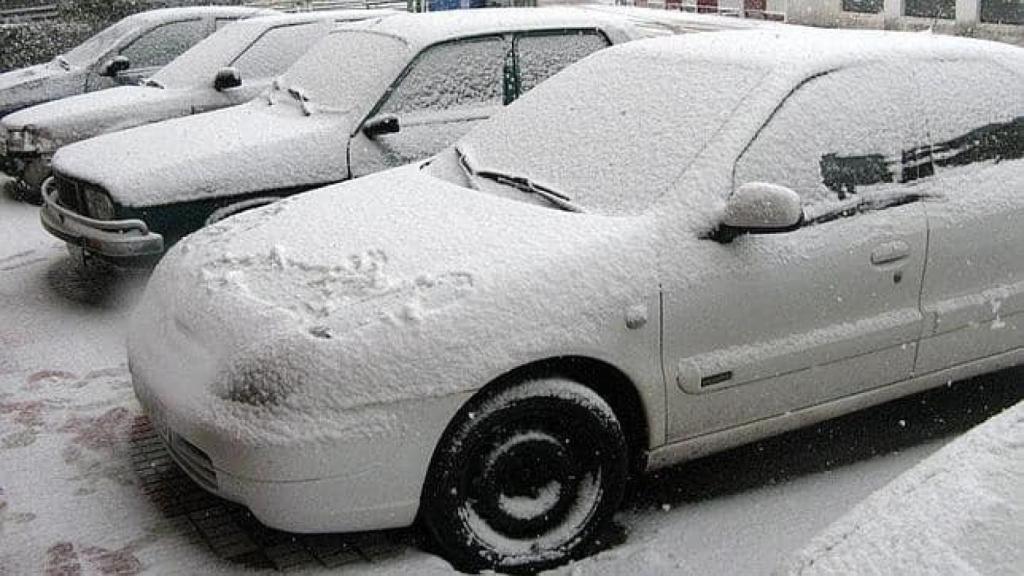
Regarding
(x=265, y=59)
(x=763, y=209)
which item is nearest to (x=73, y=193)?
(x=265, y=59)

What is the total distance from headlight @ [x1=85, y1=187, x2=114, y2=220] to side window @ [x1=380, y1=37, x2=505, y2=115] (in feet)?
5.33

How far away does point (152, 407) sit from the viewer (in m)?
3.91

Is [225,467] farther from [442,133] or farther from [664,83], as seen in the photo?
[442,133]

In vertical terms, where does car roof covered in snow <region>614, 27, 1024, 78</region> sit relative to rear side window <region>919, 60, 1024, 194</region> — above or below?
above

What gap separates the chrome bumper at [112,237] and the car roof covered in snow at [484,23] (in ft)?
6.21

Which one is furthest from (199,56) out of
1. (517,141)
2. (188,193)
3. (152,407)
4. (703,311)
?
(703,311)

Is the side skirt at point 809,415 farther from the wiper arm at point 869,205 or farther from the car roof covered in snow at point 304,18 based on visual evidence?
the car roof covered in snow at point 304,18

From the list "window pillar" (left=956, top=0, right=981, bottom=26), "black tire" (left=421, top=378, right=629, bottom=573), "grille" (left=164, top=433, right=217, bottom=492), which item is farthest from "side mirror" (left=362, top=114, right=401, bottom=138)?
"window pillar" (left=956, top=0, right=981, bottom=26)

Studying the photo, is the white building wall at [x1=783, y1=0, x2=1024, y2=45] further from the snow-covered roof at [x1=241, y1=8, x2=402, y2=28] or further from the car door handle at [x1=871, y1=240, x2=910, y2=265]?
the car door handle at [x1=871, y1=240, x2=910, y2=265]

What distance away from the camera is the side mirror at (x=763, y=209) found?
3.73m

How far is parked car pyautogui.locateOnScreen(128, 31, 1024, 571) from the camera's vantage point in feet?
11.4

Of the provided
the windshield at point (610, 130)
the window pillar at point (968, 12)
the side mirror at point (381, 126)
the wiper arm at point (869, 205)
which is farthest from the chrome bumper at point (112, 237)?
the window pillar at point (968, 12)

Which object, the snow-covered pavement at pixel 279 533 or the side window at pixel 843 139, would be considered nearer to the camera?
the snow-covered pavement at pixel 279 533

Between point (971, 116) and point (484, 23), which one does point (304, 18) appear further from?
point (971, 116)
